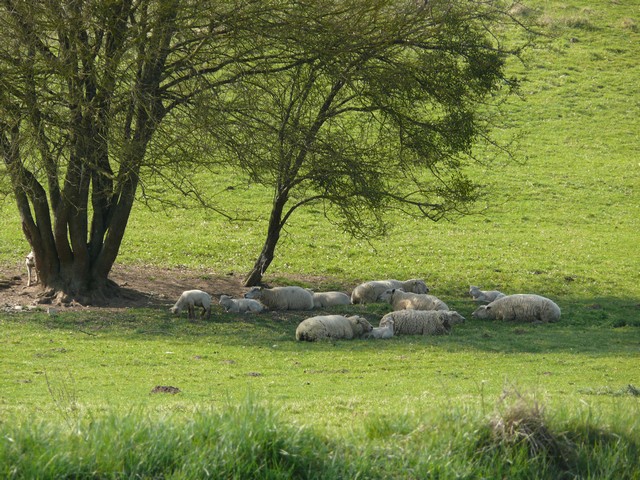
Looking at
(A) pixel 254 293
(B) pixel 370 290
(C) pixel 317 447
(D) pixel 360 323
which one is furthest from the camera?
(B) pixel 370 290

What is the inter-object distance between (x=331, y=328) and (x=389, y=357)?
2213 mm

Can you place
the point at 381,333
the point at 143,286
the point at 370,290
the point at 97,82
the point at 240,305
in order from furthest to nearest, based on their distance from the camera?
1. the point at 143,286
2. the point at 370,290
3. the point at 240,305
4. the point at 381,333
5. the point at 97,82

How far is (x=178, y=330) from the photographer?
18.6m

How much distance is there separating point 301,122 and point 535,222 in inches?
598

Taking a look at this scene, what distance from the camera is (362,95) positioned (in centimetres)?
2211

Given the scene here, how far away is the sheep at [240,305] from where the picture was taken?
68.4ft

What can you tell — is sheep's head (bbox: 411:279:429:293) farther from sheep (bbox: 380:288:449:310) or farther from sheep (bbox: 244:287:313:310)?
sheep (bbox: 244:287:313:310)

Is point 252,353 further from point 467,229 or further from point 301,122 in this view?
point 467,229

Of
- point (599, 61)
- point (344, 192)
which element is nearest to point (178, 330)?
point (344, 192)

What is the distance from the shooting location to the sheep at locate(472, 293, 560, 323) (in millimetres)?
20656

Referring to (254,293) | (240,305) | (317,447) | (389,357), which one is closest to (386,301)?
(254,293)

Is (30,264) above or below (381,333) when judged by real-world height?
above

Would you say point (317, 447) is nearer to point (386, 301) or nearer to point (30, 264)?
point (386, 301)

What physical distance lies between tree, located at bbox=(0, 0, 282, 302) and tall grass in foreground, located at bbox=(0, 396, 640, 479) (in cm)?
1038
